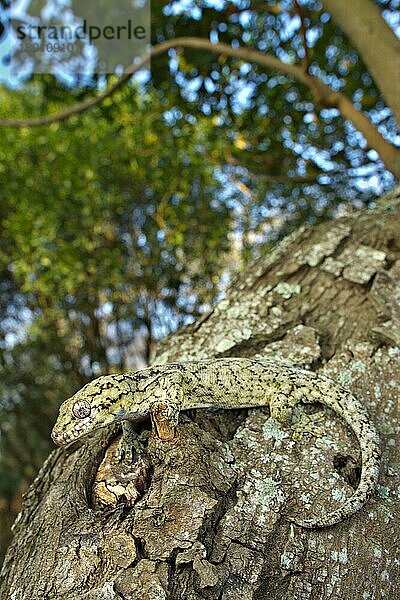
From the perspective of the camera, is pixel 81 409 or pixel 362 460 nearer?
pixel 362 460

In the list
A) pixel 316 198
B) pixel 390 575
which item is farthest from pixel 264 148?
pixel 390 575

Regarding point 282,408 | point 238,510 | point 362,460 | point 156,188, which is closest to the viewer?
point 238,510

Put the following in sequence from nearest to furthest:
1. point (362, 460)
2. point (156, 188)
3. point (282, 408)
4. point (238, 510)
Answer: point (238, 510)
point (362, 460)
point (282, 408)
point (156, 188)

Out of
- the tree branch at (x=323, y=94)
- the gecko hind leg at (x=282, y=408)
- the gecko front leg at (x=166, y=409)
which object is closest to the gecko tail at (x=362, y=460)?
the gecko hind leg at (x=282, y=408)

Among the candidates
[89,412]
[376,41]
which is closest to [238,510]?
[89,412]

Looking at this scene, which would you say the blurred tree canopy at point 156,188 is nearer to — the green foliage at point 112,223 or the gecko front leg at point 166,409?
the green foliage at point 112,223

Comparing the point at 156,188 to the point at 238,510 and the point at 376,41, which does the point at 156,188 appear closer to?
the point at 376,41

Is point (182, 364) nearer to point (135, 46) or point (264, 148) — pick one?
point (135, 46)
